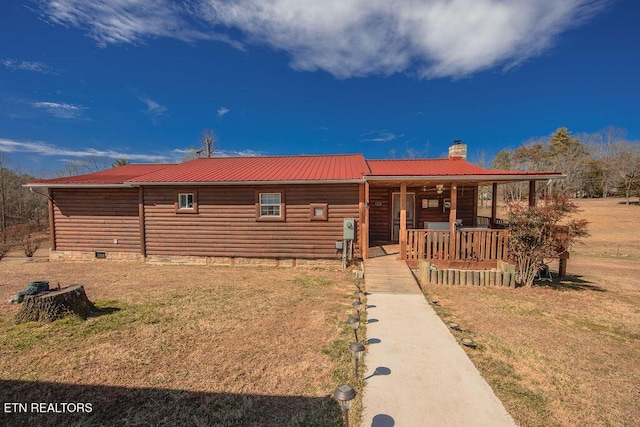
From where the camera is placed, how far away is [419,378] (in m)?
3.49

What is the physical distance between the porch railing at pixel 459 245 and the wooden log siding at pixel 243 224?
7.38ft

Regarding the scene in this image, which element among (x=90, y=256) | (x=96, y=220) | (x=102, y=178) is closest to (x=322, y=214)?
(x=96, y=220)

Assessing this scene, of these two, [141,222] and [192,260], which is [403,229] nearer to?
[192,260]

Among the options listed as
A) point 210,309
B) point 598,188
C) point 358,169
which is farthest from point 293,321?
point 598,188

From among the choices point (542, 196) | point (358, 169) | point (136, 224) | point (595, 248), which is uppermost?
point (358, 169)

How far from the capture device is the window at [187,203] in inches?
418

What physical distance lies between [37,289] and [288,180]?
6.64 m

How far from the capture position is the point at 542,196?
8.08m

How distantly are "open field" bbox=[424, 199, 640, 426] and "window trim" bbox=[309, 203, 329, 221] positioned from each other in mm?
4051

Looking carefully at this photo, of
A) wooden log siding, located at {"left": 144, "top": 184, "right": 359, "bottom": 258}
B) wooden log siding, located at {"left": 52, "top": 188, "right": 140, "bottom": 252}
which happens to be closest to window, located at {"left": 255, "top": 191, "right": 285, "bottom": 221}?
wooden log siding, located at {"left": 144, "top": 184, "right": 359, "bottom": 258}

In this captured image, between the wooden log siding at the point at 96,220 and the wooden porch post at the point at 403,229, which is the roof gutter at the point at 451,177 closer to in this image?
the wooden porch post at the point at 403,229

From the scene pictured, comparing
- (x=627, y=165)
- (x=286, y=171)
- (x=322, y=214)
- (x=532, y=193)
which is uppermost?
(x=627, y=165)

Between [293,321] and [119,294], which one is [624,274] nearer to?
[293,321]

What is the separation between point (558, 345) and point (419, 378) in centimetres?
274
